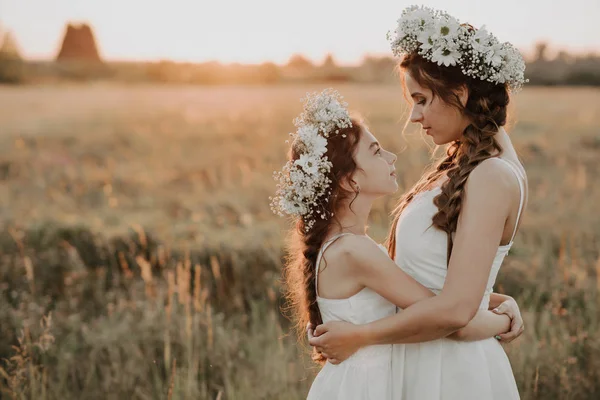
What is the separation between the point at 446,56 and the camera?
2752 millimetres

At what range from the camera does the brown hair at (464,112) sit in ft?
8.65

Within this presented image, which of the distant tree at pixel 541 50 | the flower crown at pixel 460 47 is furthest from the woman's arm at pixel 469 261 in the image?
the distant tree at pixel 541 50

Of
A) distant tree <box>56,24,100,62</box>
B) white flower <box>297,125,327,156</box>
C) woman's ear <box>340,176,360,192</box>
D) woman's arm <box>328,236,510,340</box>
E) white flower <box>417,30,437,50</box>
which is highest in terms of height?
distant tree <box>56,24,100,62</box>

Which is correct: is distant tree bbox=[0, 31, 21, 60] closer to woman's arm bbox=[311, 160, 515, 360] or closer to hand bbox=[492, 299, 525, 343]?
hand bbox=[492, 299, 525, 343]

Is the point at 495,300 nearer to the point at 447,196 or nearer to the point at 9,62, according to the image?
the point at 447,196

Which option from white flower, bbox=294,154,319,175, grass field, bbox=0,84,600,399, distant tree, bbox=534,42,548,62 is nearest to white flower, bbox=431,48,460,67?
grass field, bbox=0,84,600,399

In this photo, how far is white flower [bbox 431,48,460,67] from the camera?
2.75 meters

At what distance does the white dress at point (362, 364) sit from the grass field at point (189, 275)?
3.11 ft

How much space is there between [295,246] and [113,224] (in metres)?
5.21

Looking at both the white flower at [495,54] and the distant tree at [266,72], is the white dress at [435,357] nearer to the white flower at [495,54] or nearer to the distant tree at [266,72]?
the white flower at [495,54]

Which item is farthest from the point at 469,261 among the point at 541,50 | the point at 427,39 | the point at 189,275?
the point at 541,50

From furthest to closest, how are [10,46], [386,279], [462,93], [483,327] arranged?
[10,46]
[462,93]
[483,327]
[386,279]

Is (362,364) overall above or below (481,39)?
below

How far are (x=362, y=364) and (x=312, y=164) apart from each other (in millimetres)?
899
